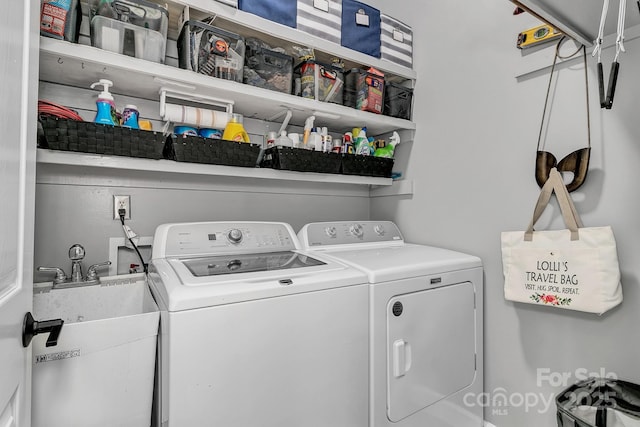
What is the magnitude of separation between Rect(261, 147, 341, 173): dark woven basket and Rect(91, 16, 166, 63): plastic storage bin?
647 millimetres

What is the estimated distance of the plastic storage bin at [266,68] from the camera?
5.35ft

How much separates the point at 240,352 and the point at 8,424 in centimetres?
55

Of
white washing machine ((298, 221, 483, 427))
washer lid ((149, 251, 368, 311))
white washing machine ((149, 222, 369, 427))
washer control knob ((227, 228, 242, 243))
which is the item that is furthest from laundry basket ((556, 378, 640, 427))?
washer control knob ((227, 228, 242, 243))

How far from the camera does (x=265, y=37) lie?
1688 millimetres

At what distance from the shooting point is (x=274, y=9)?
1.61 m

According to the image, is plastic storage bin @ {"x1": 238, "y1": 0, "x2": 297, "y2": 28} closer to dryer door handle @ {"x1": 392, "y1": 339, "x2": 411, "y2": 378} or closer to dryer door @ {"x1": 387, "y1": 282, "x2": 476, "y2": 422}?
dryer door @ {"x1": 387, "y1": 282, "x2": 476, "y2": 422}

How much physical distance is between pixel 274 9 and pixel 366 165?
3.17 feet

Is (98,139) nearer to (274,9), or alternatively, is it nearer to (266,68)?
(266,68)

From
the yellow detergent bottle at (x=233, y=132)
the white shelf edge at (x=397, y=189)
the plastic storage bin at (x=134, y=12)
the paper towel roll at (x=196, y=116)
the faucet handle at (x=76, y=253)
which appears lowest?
the faucet handle at (x=76, y=253)

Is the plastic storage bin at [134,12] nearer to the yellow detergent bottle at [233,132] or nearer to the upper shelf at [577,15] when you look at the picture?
the yellow detergent bottle at [233,132]

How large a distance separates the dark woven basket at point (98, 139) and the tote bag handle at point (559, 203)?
67.0 inches

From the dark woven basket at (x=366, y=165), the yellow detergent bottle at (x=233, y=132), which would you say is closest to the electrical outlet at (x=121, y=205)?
the yellow detergent bottle at (x=233, y=132)

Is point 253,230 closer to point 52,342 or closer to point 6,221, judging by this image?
point 52,342

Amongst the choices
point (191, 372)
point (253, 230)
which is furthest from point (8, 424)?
point (253, 230)
